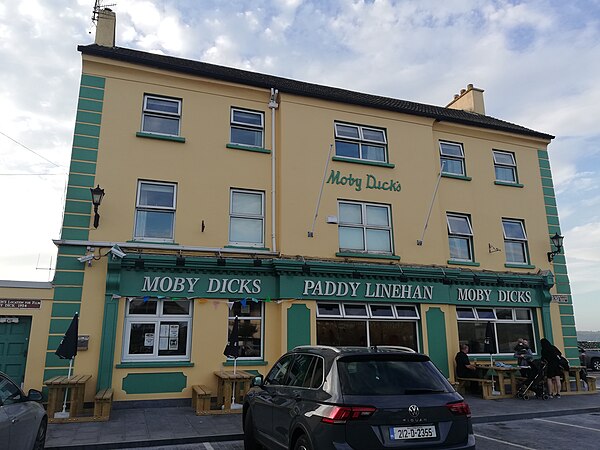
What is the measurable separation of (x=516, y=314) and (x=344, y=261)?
21.4ft

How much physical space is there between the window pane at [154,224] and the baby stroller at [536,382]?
10.6 metres

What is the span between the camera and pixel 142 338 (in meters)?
11.5

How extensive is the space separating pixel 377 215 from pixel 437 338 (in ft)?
13.5

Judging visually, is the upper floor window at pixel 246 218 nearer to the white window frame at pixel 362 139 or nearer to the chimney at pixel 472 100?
the white window frame at pixel 362 139

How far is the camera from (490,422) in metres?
10.1

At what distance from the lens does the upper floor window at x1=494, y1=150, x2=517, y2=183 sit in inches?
663

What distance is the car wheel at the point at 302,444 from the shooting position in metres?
5.02

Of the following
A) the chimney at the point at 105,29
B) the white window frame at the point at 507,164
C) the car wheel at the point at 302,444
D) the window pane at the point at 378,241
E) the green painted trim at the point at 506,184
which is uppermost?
the chimney at the point at 105,29

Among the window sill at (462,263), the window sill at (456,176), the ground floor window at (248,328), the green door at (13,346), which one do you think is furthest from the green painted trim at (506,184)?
A: the green door at (13,346)

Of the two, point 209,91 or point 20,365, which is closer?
point 20,365

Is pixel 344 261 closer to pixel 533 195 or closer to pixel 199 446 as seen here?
pixel 199 446

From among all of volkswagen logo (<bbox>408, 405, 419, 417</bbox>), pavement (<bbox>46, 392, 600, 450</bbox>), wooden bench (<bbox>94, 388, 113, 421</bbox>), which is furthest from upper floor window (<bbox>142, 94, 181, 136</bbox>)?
volkswagen logo (<bbox>408, 405, 419, 417</bbox>)

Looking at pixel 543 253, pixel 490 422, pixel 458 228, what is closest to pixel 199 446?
pixel 490 422

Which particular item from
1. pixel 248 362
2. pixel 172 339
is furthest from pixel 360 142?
pixel 172 339
